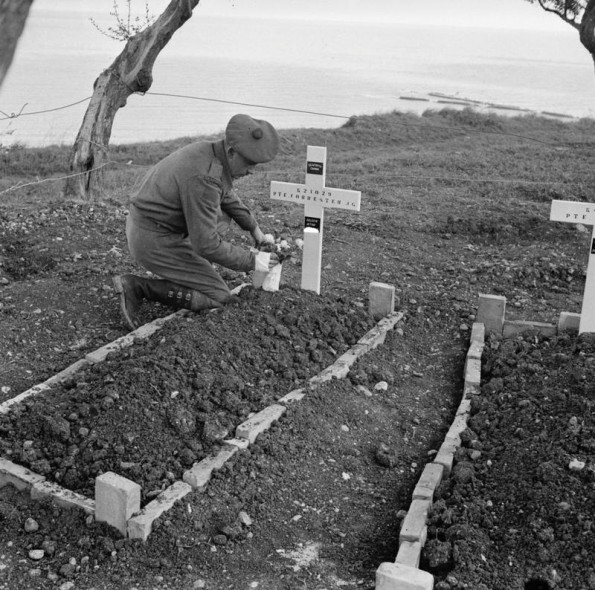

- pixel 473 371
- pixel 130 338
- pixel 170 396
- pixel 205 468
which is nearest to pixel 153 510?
pixel 205 468

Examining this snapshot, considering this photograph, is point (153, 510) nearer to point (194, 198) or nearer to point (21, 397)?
point (21, 397)

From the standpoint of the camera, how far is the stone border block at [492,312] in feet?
20.3

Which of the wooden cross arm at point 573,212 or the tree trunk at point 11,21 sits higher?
the tree trunk at point 11,21

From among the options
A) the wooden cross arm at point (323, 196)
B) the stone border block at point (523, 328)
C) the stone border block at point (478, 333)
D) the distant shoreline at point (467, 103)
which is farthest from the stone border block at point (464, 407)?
the distant shoreline at point (467, 103)

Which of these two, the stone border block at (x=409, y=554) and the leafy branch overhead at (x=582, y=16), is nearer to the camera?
the stone border block at (x=409, y=554)

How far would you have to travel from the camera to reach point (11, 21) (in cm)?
222

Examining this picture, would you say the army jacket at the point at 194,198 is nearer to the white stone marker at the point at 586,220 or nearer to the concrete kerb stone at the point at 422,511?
the concrete kerb stone at the point at 422,511

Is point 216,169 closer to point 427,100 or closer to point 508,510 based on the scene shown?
point 508,510

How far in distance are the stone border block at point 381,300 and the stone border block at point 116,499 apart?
307 cm

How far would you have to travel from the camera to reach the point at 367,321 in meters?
6.23

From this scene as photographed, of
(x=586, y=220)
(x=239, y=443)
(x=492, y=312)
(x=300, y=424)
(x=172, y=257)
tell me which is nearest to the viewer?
(x=239, y=443)

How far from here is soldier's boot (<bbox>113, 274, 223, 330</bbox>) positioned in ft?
19.8

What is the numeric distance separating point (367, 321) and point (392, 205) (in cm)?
403

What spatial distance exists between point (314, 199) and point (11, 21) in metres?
4.12
